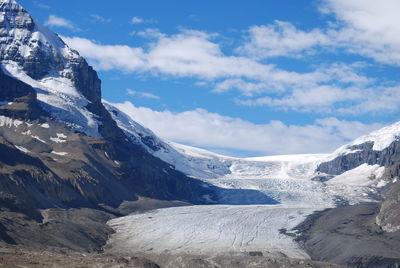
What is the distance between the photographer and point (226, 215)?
155 m

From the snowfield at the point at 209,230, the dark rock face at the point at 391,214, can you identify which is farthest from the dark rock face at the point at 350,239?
the snowfield at the point at 209,230

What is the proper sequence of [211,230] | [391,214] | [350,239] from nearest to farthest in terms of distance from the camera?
[350,239] < [391,214] < [211,230]

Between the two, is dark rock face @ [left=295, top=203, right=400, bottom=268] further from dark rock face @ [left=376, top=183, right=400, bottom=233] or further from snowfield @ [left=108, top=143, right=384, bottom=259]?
snowfield @ [left=108, top=143, right=384, bottom=259]

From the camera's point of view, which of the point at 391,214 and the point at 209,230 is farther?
the point at 209,230

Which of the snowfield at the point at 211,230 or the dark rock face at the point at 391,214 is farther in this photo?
the dark rock face at the point at 391,214

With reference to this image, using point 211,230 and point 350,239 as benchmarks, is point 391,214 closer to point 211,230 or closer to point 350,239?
point 350,239

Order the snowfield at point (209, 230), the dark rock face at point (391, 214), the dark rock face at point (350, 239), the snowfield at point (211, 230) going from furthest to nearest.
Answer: the dark rock face at point (391, 214) → the snowfield at point (209, 230) → the snowfield at point (211, 230) → the dark rock face at point (350, 239)

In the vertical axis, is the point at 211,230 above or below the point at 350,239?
below

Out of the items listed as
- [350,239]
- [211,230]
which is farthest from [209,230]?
[350,239]

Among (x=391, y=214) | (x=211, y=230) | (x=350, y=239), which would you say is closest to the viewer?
(x=350, y=239)

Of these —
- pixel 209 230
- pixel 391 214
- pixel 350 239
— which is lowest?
pixel 209 230

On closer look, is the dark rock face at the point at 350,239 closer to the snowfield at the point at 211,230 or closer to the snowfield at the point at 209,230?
the snowfield at the point at 211,230

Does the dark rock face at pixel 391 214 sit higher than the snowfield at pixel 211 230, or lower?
higher

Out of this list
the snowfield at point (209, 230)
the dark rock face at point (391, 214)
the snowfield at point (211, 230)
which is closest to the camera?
the snowfield at point (211, 230)
